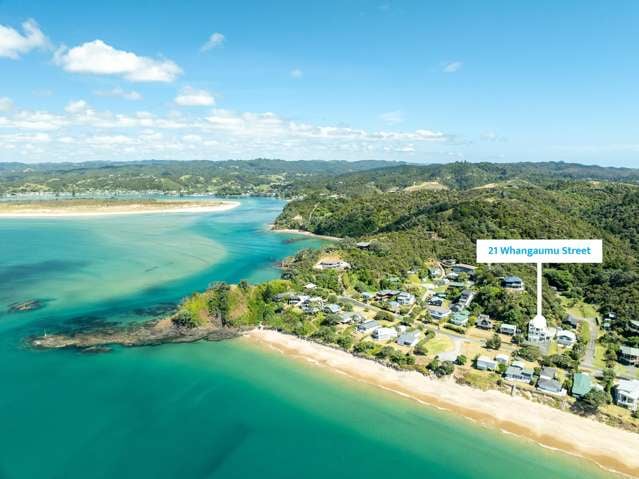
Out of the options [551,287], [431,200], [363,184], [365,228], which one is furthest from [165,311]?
[363,184]

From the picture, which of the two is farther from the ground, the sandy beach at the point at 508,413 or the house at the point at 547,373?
the house at the point at 547,373

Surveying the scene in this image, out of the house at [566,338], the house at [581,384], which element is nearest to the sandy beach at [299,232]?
the house at [566,338]

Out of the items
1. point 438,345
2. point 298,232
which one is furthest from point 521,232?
point 298,232

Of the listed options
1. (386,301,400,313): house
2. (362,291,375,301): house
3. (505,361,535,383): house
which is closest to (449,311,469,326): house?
(386,301,400,313): house

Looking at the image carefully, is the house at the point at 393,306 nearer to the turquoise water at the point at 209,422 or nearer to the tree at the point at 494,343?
the tree at the point at 494,343

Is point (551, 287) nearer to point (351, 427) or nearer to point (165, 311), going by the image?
point (351, 427)

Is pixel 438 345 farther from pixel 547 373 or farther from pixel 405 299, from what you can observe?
pixel 405 299

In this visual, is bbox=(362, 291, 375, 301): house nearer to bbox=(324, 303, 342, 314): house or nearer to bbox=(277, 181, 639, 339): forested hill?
bbox=(277, 181, 639, 339): forested hill
